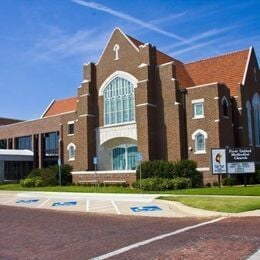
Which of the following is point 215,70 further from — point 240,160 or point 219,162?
point 219,162

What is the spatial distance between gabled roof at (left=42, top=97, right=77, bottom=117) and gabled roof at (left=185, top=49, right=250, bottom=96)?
64.5 ft

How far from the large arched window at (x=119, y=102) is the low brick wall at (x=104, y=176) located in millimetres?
5740

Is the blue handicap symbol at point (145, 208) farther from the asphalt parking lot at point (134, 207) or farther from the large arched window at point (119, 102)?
the large arched window at point (119, 102)

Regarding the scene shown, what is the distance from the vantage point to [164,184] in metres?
31.3

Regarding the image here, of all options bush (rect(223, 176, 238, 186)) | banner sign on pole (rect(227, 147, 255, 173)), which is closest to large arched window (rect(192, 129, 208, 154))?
bush (rect(223, 176, 238, 186))

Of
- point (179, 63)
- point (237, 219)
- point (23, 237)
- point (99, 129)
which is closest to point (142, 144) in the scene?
point (99, 129)

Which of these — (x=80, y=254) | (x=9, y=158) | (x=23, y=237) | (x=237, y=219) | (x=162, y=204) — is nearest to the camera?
(x=80, y=254)

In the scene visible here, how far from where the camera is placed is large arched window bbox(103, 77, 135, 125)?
42938 mm

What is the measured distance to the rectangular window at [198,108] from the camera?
125 ft

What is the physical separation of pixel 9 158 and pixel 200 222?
42.6 meters

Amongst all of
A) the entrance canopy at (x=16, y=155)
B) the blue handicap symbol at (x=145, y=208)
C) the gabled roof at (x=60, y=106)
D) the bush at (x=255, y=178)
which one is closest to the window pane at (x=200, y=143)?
the bush at (x=255, y=178)

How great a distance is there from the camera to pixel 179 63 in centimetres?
4834

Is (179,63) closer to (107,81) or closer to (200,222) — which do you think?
(107,81)

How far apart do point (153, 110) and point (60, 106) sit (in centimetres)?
2474
